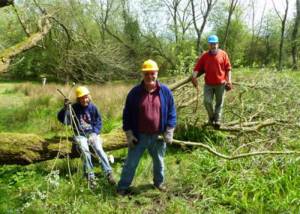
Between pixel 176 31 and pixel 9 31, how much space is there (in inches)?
1241

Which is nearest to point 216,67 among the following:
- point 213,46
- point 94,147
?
point 213,46

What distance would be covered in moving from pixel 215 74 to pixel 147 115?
7.43ft

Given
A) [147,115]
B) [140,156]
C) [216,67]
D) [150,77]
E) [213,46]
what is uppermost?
[213,46]

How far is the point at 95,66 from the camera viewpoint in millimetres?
8906

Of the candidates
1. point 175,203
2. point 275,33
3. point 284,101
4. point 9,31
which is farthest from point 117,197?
point 275,33

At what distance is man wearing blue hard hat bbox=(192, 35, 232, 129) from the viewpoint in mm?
6605

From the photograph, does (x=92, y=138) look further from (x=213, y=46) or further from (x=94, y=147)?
(x=213, y=46)

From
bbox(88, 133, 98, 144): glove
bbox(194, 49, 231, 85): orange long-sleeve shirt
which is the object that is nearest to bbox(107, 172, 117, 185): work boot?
bbox(88, 133, 98, 144): glove

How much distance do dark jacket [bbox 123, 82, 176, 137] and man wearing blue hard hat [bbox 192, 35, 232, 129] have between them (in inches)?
77.0

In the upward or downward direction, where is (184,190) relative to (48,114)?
downward

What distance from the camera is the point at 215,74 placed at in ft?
21.7

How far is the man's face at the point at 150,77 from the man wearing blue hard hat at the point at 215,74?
2.18 m

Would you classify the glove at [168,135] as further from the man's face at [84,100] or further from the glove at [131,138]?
the man's face at [84,100]

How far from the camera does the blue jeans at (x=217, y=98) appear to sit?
6.78 metres
